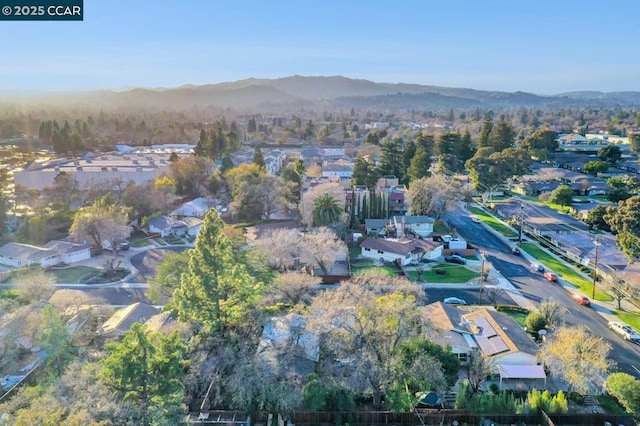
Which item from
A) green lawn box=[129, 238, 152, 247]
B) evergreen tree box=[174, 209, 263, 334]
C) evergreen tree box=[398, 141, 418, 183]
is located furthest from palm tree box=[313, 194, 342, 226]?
evergreen tree box=[398, 141, 418, 183]

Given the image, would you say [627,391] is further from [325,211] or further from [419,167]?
[419,167]

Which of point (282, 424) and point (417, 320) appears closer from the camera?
point (282, 424)

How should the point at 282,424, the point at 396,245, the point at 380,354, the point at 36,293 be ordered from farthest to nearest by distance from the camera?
1. the point at 396,245
2. the point at 36,293
3. the point at 380,354
4. the point at 282,424

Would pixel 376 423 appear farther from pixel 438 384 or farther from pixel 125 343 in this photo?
pixel 125 343

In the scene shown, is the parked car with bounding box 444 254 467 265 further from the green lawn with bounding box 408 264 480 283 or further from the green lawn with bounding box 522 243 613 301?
the green lawn with bounding box 522 243 613 301

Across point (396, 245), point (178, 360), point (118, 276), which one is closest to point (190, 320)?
point (178, 360)

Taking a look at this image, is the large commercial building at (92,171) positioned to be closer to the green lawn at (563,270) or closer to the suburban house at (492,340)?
the suburban house at (492,340)

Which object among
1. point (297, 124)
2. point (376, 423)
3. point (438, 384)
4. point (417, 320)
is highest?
point (297, 124)
